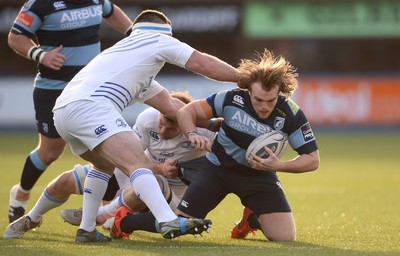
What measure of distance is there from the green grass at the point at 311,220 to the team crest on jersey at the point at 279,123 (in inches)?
35.0

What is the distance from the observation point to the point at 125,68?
6.86 meters

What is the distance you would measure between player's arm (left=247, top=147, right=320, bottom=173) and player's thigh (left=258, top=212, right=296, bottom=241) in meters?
0.53

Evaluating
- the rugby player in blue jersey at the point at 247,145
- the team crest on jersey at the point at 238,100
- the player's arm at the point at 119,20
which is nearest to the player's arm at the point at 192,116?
the rugby player in blue jersey at the point at 247,145

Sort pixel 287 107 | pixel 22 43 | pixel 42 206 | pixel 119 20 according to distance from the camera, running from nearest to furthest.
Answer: pixel 287 107 → pixel 42 206 → pixel 22 43 → pixel 119 20

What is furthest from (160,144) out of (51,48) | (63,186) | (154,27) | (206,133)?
(154,27)

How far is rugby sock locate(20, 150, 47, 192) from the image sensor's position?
8.64 meters

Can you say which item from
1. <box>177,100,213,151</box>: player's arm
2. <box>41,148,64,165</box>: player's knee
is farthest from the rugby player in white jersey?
<box>41,148,64,165</box>: player's knee

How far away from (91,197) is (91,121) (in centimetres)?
72

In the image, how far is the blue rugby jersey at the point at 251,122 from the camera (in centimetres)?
716

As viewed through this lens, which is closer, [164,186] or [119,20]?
[164,186]

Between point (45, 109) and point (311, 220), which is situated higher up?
point (45, 109)

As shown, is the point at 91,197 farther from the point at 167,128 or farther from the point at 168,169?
the point at 167,128

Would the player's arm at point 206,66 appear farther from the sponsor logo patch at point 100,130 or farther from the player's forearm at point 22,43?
the player's forearm at point 22,43

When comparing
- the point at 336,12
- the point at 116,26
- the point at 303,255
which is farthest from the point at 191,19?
the point at 303,255
